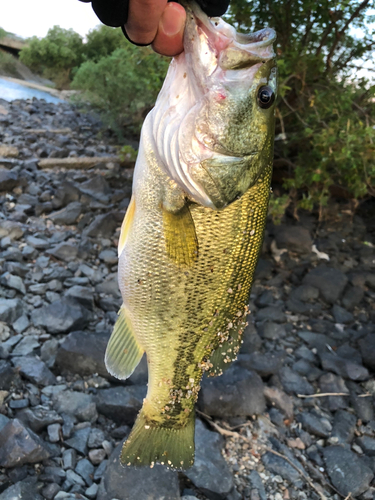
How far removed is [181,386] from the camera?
5.84 feet

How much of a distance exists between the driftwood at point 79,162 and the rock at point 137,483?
564 centimetres

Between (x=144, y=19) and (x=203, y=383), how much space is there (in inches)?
92.5

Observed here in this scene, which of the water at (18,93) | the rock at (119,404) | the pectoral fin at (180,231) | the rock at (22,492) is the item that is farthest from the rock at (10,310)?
the water at (18,93)

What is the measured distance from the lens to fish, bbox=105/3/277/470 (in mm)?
1429

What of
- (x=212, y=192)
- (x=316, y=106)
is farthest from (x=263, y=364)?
(x=316, y=106)

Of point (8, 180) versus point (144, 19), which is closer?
point (144, 19)

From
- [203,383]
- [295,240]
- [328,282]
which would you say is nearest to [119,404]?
[203,383]

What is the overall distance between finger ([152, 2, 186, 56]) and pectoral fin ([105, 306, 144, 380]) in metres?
1.06

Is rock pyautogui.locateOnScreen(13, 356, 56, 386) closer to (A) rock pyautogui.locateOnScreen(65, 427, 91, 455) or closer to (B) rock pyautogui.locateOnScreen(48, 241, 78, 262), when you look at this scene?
(A) rock pyautogui.locateOnScreen(65, 427, 91, 455)

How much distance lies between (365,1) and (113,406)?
471cm

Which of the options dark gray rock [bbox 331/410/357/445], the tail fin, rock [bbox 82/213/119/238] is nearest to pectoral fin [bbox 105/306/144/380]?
the tail fin

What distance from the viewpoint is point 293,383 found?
10.9ft

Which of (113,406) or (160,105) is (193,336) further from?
(113,406)

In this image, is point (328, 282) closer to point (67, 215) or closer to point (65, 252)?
point (65, 252)
